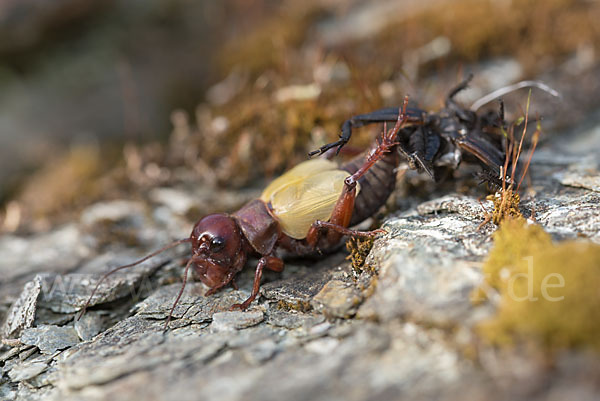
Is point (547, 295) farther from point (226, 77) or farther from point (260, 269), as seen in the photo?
point (226, 77)

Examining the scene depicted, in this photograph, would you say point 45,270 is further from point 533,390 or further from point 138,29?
point 138,29

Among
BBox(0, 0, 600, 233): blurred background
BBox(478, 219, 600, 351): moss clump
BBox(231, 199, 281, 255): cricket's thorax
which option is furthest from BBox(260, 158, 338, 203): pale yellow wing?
BBox(478, 219, 600, 351): moss clump

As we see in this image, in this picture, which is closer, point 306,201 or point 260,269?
point 260,269

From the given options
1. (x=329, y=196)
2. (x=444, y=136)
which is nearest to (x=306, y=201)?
(x=329, y=196)

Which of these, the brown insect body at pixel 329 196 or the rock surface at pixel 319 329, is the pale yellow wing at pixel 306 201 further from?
the rock surface at pixel 319 329

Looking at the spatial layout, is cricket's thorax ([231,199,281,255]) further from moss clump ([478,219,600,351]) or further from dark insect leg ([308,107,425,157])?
moss clump ([478,219,600,351])

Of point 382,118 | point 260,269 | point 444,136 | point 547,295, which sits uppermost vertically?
point 382,118

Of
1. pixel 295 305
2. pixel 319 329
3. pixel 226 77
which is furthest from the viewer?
pixel 226 77
